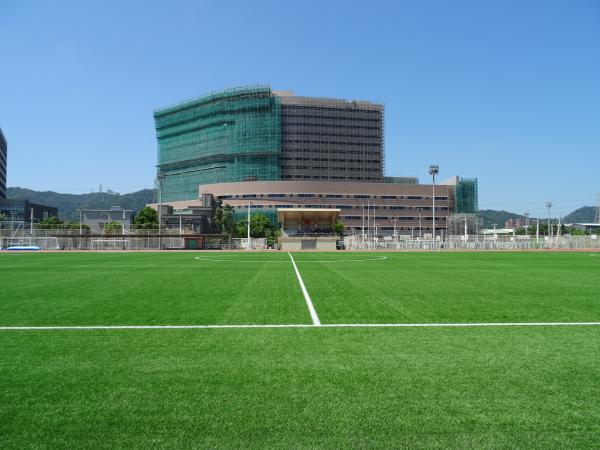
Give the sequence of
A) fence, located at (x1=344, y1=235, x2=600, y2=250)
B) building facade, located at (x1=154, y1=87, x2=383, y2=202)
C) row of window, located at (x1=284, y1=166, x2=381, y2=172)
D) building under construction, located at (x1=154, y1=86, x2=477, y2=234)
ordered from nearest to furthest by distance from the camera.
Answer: fence, located at (x1=344, y1=235, x2=600, y2=250)
building under construction, located at (x1=154, y1=86, x2=477, y2=234)
building facade, located at (x1=154, y1=87, x2=383, y2=202)
row of window, located at (x1=284, y1=166, x2=381, y2=172)

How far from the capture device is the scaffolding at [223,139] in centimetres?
14512

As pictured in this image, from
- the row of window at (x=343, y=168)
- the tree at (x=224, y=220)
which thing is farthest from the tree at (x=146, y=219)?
the row of window at (x=343, y=168)

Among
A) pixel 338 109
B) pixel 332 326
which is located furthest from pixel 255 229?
pixel 332 326

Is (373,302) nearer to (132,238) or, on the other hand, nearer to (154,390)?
(154,390)

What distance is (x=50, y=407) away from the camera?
4.09m

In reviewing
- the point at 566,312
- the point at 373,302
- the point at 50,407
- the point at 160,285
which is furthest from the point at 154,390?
the point at 160,285

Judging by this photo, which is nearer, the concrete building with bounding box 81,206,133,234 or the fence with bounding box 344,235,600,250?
the fence with bounding box 344,235,600,250

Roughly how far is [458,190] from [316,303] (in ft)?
491

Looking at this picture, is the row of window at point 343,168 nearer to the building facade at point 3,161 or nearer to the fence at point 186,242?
the fence at point 186,242

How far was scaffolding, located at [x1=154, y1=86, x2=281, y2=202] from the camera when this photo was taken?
476 feet

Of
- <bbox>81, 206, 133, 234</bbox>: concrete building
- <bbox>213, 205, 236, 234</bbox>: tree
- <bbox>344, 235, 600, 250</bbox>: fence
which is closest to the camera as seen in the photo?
<bbox>344, 235, 600, 250</bbox>: fence

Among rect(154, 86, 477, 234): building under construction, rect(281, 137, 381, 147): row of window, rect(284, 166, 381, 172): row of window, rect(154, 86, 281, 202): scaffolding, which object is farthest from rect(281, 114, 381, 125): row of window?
rect(284, 166, 381, 172): row of window

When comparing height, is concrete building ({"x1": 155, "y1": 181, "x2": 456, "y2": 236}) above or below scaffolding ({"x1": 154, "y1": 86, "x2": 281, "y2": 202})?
below

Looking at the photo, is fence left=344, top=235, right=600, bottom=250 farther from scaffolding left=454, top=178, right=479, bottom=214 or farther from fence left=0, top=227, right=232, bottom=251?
scaffolding left=454, top=178, right=479, bottom=214
